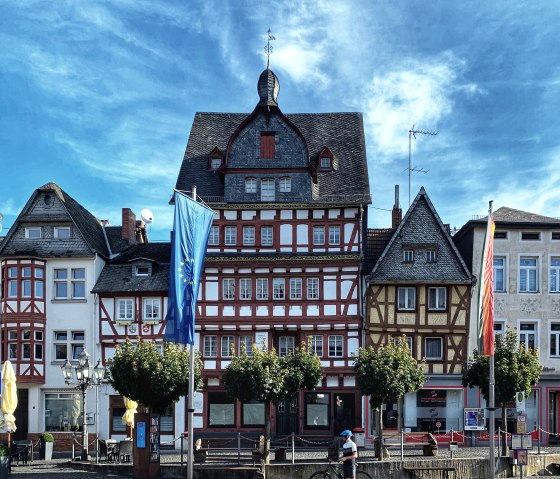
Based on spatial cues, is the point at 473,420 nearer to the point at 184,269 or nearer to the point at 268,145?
the point at 268,145

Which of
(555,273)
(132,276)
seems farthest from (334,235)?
(555,273)

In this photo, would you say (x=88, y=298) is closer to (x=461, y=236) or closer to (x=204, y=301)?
(x=204, y=301)

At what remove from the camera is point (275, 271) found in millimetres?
41531

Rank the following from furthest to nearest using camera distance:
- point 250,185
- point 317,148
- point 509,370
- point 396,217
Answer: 1. point 396,217
2. point 317,148
3. point 250,185
4. point 509,370

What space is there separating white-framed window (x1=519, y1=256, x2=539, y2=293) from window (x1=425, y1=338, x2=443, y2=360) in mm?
4806

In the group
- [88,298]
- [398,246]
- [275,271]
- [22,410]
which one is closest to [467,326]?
[398,246]

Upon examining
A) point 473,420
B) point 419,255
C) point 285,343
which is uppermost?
point 419,255

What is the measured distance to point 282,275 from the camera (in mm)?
41500

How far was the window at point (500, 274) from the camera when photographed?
135 ft

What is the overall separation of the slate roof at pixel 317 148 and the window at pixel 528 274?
8.16 meters

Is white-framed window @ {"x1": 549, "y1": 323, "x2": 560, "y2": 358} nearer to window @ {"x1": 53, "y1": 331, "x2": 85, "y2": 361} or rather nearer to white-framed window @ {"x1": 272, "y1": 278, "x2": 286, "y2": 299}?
white-framed window @ {"x1": 272, "y1": 278, "x2": 286, "y2": 299}

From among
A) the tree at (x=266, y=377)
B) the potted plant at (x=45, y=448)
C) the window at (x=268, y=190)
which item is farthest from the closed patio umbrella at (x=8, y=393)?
the window at (x=268, y=190)

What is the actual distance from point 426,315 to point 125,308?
14765 mm

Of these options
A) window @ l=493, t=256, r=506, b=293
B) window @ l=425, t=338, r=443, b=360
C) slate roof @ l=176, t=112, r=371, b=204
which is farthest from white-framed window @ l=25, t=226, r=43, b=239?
window @ l=493, t=256, r=506, b=293
